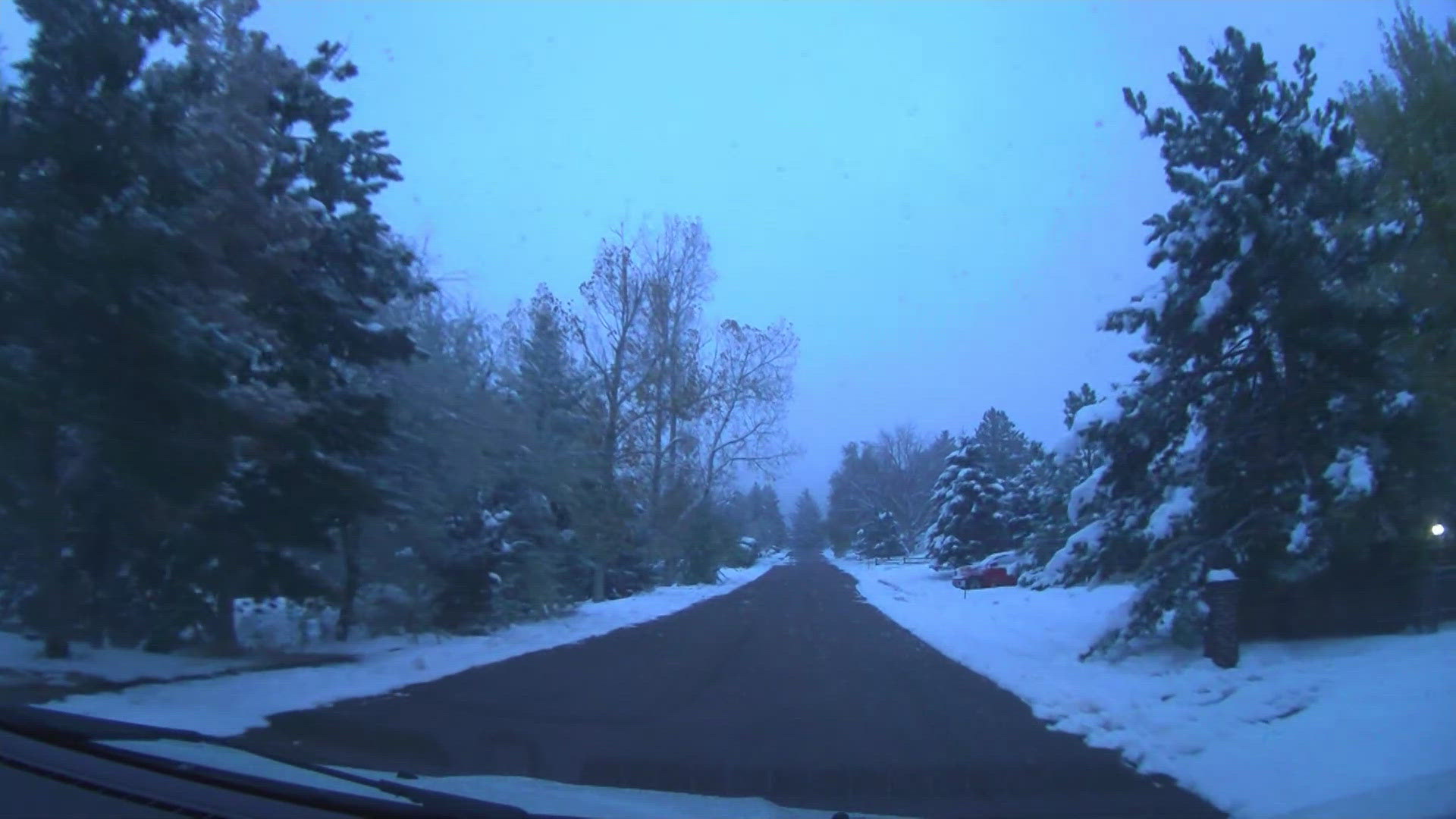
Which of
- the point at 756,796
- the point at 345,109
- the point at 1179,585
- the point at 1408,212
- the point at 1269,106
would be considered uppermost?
the point at 345,109

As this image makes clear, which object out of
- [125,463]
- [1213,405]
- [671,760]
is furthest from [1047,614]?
[125,463]

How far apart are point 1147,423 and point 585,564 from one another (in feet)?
66.5

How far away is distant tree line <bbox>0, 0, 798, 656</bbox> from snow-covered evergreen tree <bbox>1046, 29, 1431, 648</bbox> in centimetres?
1119

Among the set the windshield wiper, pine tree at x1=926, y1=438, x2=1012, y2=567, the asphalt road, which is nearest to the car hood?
the windshield wiper

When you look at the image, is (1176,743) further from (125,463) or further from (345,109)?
(345,109)

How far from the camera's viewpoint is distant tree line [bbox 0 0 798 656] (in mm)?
11930

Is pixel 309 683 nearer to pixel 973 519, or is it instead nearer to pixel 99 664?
pixel 99 664

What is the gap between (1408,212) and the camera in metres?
14.4

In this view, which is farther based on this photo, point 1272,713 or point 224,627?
point 224,627

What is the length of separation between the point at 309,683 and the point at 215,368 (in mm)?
3968

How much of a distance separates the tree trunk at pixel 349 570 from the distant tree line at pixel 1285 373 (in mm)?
11750

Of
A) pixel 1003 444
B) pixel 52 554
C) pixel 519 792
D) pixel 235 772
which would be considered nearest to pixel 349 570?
pixel 52 554

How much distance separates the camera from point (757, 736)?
369 inches

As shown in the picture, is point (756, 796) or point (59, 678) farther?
point (59, 678)
